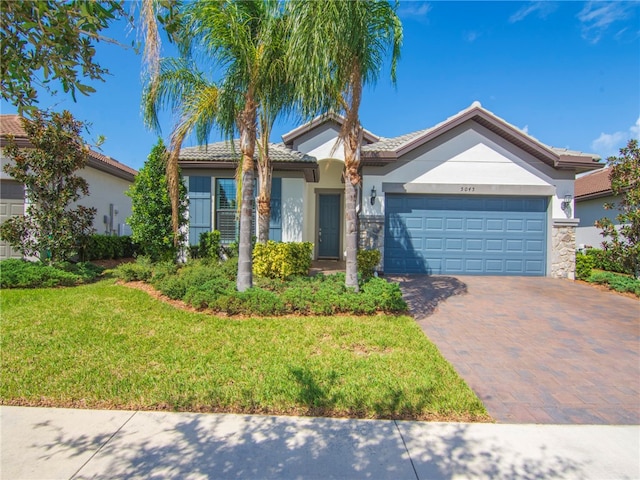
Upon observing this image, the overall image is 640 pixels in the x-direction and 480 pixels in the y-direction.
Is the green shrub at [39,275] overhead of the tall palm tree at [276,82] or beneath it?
beneath

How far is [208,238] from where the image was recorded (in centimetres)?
1089

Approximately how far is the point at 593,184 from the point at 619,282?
10289 millimetres

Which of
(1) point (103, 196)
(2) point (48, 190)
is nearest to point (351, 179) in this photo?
(2) point (48, 190)

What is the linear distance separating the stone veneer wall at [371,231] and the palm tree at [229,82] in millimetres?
4738

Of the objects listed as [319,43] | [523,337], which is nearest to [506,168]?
[523,337]

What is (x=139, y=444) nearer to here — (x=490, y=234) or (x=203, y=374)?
(x=203, y=374)

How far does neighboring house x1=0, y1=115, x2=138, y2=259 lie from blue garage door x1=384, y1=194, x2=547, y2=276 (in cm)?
1128

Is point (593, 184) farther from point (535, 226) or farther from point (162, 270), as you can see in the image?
point (162, 270)

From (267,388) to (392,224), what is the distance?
26.7ft

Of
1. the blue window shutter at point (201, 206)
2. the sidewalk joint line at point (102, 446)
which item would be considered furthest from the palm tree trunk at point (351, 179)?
the blue window shutter at point (201, 206)

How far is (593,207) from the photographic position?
1568cm

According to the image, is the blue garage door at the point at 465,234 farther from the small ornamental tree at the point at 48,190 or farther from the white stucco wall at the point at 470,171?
the small ornamental tree at the point at 48,190

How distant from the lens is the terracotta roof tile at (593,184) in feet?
49.2

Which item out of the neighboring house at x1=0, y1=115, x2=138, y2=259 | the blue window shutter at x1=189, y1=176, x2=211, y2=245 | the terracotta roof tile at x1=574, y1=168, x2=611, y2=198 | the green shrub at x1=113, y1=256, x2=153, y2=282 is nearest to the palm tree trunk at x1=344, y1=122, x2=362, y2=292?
the green shrub at x1=113, y1=256, x2=153, y2=282
